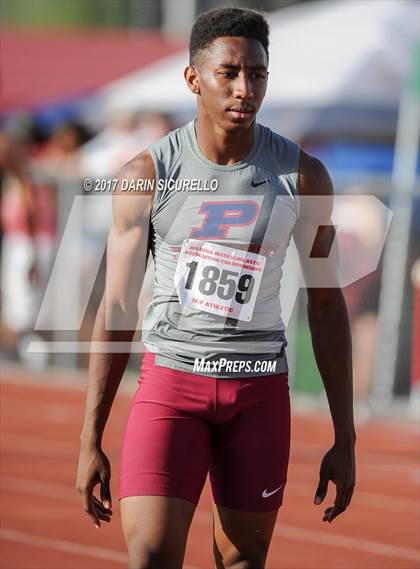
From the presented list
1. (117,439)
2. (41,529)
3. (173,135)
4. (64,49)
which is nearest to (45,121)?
(64,49)

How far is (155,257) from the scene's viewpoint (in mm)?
4238

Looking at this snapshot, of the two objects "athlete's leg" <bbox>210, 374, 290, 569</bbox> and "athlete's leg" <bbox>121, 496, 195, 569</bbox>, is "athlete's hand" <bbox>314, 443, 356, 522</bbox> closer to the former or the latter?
"athlete's leg" <bbox>210, 374, 290, 569</bbox>

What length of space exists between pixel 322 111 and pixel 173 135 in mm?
9290

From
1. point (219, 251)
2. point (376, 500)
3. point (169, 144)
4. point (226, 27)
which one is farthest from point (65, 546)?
point (226, 27)

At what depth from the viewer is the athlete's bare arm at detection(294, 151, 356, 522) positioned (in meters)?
4.24

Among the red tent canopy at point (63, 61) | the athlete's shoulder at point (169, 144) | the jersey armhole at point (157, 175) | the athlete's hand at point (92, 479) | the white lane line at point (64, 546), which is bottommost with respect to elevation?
the white lane line at point (64, 546)

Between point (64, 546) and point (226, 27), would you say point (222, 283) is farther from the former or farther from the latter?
point (64, 546)

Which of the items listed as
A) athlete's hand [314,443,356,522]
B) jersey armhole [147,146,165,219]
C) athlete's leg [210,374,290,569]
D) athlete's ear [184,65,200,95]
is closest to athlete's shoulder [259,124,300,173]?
athlete's ear [184,65,200,95]

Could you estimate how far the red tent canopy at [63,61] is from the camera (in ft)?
55.3

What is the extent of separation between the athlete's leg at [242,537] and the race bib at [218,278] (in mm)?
627

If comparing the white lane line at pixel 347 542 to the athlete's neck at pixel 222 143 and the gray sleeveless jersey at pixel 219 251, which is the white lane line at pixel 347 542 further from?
the athlete's neck at pixel 222 143

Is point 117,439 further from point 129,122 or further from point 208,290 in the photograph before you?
point 208,290

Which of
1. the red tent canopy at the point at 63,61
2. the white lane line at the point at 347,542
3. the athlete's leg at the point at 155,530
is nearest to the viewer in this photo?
the athlete's leg at the point at 155,530

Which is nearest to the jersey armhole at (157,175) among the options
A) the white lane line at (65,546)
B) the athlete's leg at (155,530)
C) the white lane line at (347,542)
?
the athlete's leg at (155,530)
